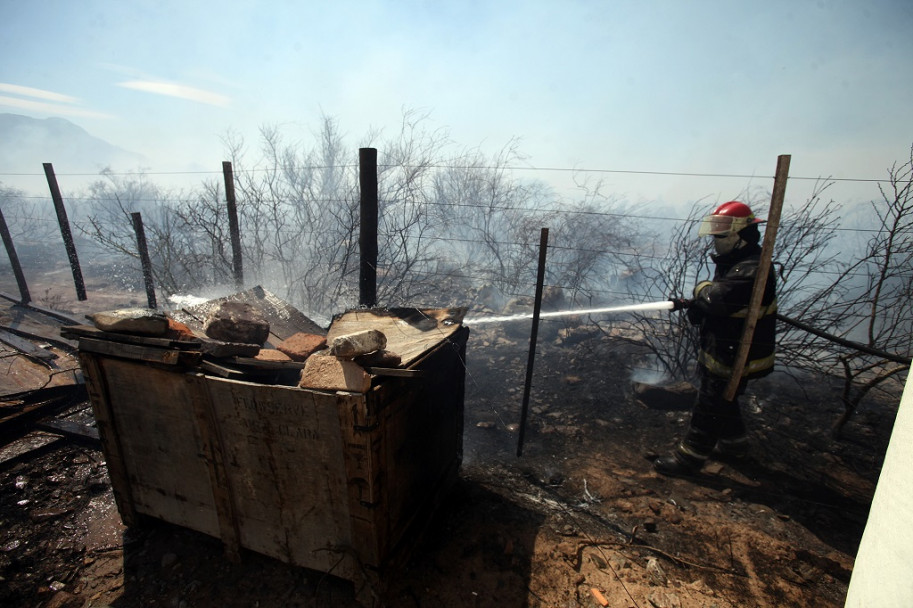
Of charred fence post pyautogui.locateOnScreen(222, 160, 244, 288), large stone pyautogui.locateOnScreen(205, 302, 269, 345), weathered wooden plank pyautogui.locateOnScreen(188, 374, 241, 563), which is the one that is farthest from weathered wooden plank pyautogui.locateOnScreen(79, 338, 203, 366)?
charred fence post pyautogui.locateOnScreen(222, 160, 244, 288)

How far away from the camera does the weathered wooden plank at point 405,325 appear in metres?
2.63

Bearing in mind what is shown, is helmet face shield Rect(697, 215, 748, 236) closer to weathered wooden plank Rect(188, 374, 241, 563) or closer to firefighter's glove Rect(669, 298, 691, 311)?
firefighter's glove Rect(669, 298, 691, 311)

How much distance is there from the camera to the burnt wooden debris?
6.69ft

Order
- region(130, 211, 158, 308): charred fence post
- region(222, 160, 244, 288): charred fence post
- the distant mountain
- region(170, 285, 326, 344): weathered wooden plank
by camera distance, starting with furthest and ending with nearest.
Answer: the distant mountain → region(130, 211, 158, 308): charred fence post → region(222, 160, 244, 288): charred fence post → region(170, 285, 326, 344): weathered wooden plank

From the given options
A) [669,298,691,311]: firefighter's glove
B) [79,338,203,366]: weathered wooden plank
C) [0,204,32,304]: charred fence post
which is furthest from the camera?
[0,204,32,304]: charred fence post

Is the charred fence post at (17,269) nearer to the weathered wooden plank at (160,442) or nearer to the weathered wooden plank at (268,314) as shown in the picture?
the weathered wooden plank at (268,314)

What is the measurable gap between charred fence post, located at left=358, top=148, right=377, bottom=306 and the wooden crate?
7.17 feet

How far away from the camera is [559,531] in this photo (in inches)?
116

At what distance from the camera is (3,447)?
12.6 feet

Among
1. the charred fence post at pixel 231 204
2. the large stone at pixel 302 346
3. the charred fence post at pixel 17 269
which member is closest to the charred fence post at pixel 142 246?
the charred fence post at pixel 231 204

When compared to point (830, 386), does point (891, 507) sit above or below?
above

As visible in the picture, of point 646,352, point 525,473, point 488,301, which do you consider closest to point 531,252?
point 488,301

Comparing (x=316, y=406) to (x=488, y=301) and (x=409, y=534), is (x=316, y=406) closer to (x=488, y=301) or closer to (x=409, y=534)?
(x=409, y=534)

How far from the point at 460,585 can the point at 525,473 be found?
4.89 ft
